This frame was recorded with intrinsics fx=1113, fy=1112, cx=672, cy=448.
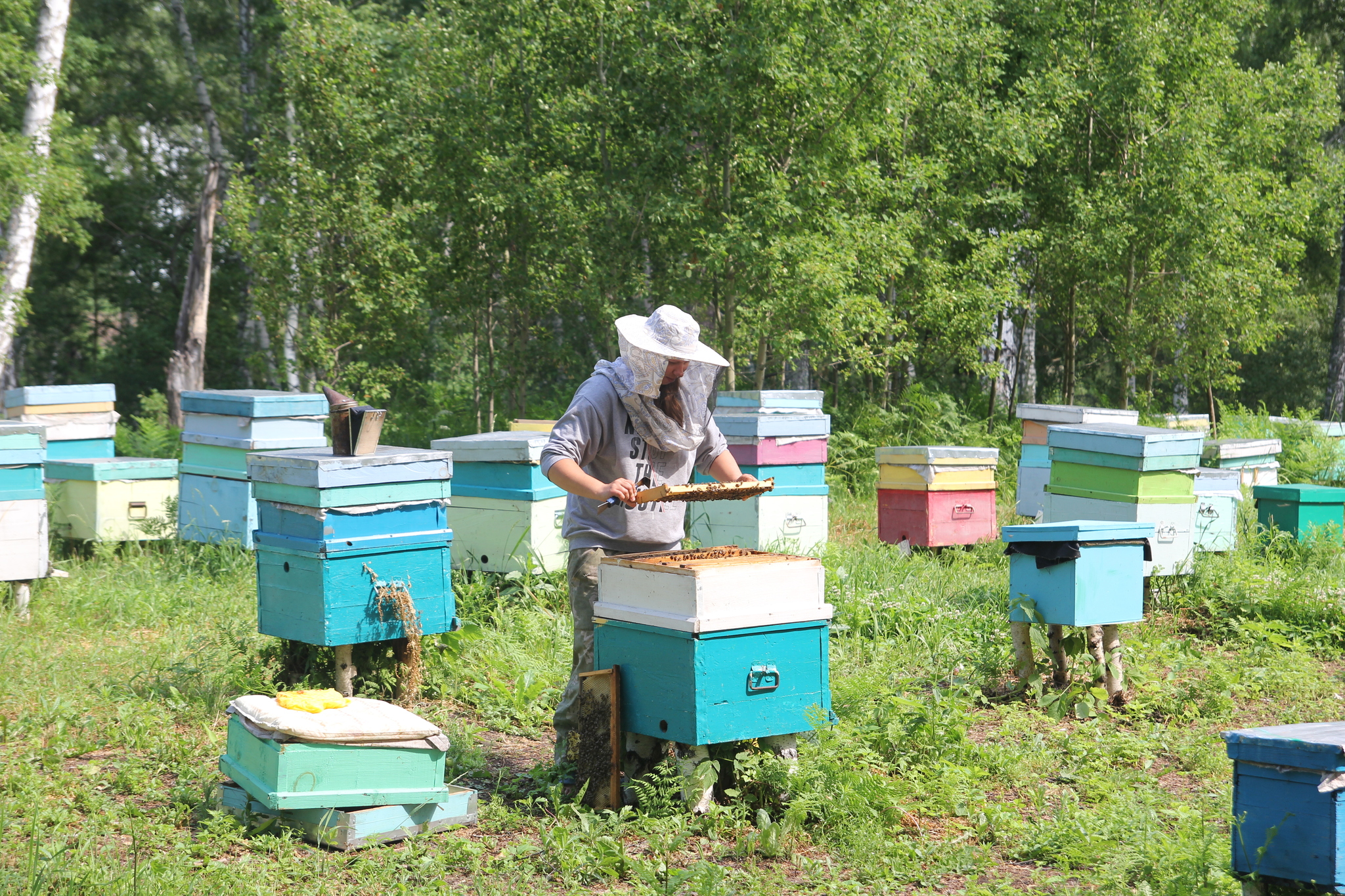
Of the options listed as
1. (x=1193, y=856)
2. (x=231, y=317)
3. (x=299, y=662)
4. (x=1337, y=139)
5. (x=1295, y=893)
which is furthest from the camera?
→ (x=231, y=317)

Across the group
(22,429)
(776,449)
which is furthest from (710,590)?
(22,429)

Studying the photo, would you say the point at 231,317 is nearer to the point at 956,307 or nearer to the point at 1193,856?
the point at 956,307

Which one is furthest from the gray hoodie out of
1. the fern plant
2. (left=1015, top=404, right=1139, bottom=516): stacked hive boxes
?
the fern plant

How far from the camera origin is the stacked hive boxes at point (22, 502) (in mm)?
6145

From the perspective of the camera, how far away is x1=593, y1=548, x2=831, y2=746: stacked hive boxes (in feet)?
11.5

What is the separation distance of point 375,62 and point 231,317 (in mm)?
11978

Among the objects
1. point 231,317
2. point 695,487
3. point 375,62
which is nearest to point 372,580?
point 695,487

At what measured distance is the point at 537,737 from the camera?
4.86m

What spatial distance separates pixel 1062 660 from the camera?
5.21 metres

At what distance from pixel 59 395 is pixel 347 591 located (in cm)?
557

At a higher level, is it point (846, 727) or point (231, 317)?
point (231, 317)

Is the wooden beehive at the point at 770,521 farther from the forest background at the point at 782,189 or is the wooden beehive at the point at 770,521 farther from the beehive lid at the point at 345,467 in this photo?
the forest background at the point at 782,189

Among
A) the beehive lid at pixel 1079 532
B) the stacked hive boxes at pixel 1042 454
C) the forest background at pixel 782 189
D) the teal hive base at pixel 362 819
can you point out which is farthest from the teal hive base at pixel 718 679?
the forest background at pixel 782 189

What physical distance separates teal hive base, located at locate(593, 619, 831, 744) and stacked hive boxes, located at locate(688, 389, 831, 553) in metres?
3.51
